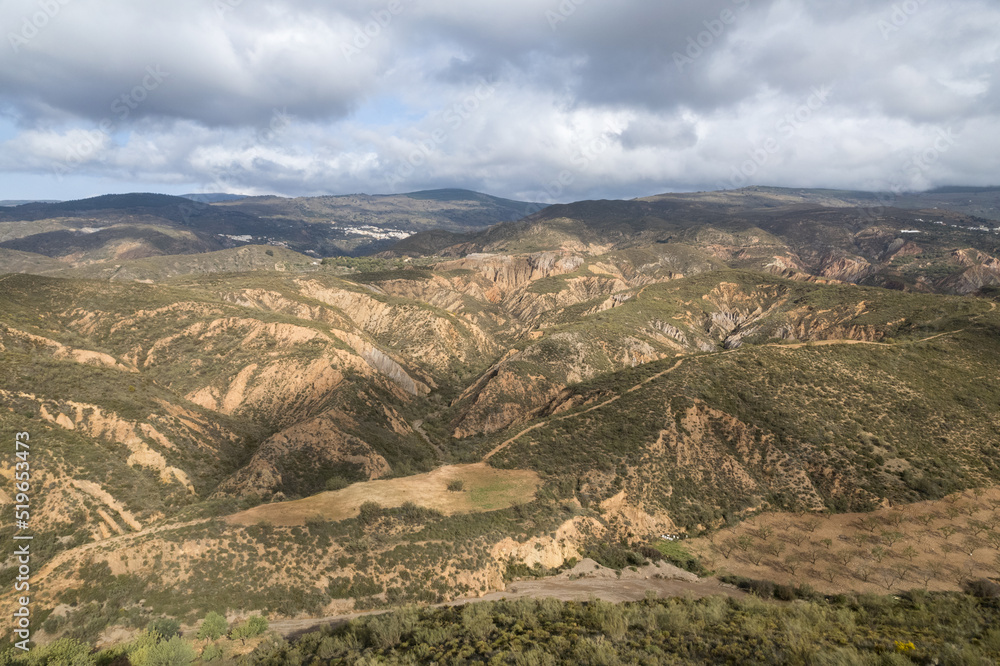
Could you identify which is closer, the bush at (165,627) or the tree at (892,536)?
the bush at (165,627)

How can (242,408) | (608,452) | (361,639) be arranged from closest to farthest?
1. (361,639)
2. (608,452)
3. (242,408)

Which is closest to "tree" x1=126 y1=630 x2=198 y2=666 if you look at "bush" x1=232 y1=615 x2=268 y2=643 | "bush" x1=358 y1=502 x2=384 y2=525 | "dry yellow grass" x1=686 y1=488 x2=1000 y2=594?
"bush" x1=232 y1=615 x2=268 y2=643

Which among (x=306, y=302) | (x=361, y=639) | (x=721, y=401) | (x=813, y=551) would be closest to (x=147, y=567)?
(x=361, y=639)

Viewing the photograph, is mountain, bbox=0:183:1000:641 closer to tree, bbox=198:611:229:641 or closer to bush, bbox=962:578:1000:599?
bush, bbox=962:578:1000:599

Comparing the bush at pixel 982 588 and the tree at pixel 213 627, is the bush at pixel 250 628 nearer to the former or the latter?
the tree at pixel 213 627

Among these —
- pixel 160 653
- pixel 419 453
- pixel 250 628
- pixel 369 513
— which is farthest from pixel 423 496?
pixel 160 653

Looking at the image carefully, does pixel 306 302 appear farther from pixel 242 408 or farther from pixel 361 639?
pixel 361 639

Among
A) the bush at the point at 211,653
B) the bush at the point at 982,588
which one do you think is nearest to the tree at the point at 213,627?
the bush at the point at 211,653
